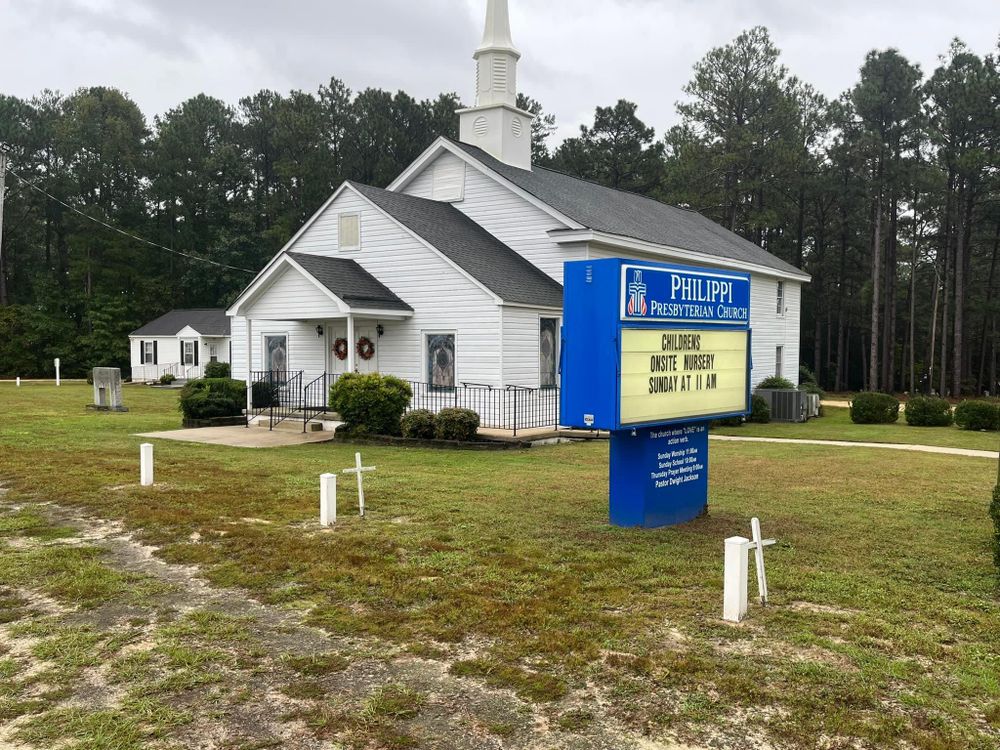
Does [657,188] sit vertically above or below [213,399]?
above

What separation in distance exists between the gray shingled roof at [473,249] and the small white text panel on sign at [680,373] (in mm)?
10140

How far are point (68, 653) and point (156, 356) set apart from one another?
49967 mm

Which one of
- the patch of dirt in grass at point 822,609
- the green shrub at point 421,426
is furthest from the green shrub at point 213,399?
the patch of dirt in grass at point 822,609

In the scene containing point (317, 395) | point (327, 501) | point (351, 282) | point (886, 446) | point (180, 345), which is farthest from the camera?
point (180, 345)

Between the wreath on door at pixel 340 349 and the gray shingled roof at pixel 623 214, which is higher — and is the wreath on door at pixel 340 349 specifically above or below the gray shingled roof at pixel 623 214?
below

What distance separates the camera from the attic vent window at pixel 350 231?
923 inches

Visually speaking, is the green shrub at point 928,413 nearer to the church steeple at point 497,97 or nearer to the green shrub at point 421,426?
the church steeple at point 497,97

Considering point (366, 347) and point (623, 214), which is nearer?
point (366, 347)

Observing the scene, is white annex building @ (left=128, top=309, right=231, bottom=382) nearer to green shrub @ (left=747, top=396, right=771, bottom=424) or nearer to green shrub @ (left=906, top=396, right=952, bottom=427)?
green shrub @ (left=747, top=396, right=771, bottom=424)

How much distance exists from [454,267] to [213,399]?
7.83 meters

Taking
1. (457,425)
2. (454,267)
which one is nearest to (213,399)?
(454,267)

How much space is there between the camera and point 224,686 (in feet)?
16.5

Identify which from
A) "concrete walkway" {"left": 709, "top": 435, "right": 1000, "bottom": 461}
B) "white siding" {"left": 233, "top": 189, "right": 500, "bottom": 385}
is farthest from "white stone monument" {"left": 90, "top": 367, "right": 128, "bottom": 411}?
"concrete walkway" {"left": 709, "top": 435, "right": 1000, "bottom": 461}

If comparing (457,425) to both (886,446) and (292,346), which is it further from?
(886,446)
